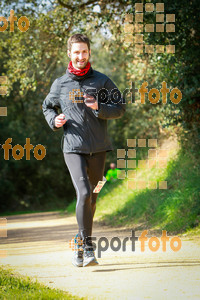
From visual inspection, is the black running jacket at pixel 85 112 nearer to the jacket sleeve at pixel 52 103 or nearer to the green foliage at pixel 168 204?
the jacket sleeve at pixel 52 103

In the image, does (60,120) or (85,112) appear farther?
(85,112)

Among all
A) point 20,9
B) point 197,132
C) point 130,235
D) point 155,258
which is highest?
point 20,9

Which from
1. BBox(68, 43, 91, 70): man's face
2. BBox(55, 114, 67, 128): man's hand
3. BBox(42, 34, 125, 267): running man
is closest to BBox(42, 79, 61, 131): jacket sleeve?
BBox(42, 34, 125, 267): running man

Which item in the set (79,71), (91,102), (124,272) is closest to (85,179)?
(91,102)

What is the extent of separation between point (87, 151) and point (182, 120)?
6.06 metres

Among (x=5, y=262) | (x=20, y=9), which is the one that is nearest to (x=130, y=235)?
(x=5, y=262)

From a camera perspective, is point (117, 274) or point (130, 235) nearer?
point (117, 274)

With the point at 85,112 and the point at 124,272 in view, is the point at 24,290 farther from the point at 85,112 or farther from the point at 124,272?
the point at 85,112

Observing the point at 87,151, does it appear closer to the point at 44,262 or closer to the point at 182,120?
the point at 44,262

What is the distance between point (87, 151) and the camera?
230 inches

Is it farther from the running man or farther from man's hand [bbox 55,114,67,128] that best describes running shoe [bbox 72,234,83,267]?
man's hand [bbox 55,114,67,128]

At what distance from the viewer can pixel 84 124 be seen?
5832 millimetres

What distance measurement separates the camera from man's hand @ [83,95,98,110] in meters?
5.65

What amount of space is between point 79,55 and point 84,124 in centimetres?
75
